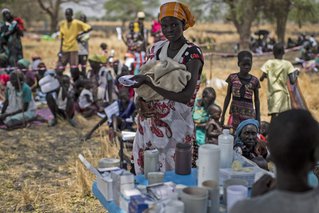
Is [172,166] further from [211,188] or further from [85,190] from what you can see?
[85,190]

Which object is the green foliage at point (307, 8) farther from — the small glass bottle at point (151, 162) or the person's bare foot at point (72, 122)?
the small glass bottle at point (151, 162)

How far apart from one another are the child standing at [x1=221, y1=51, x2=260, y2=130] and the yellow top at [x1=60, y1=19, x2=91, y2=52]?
520 cm

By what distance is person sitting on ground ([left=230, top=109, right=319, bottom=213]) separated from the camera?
154 centimetres

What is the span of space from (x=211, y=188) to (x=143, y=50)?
8937 mm

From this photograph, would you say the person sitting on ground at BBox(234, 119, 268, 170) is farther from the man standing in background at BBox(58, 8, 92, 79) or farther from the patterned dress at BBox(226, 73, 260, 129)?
the man standing in background at BBox(58, 8, 92, 79)

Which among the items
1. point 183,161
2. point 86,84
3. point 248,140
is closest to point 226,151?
point 183,161

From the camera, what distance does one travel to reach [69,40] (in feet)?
30.5

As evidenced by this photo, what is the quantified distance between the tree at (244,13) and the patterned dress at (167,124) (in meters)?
16.2

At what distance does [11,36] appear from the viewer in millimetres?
9359

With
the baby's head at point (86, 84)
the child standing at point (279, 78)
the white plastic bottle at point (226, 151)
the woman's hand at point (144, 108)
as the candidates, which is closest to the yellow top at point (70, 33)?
the baby's head at point (86, 84)

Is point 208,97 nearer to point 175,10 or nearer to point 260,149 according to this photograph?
point 260,149

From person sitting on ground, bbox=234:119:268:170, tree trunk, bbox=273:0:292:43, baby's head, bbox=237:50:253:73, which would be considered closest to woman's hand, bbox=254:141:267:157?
person sitting on ground, bbox=234:119:268:170

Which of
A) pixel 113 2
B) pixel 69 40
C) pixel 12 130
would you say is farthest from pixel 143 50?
pixel 113 2

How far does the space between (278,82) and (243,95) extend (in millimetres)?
1139
